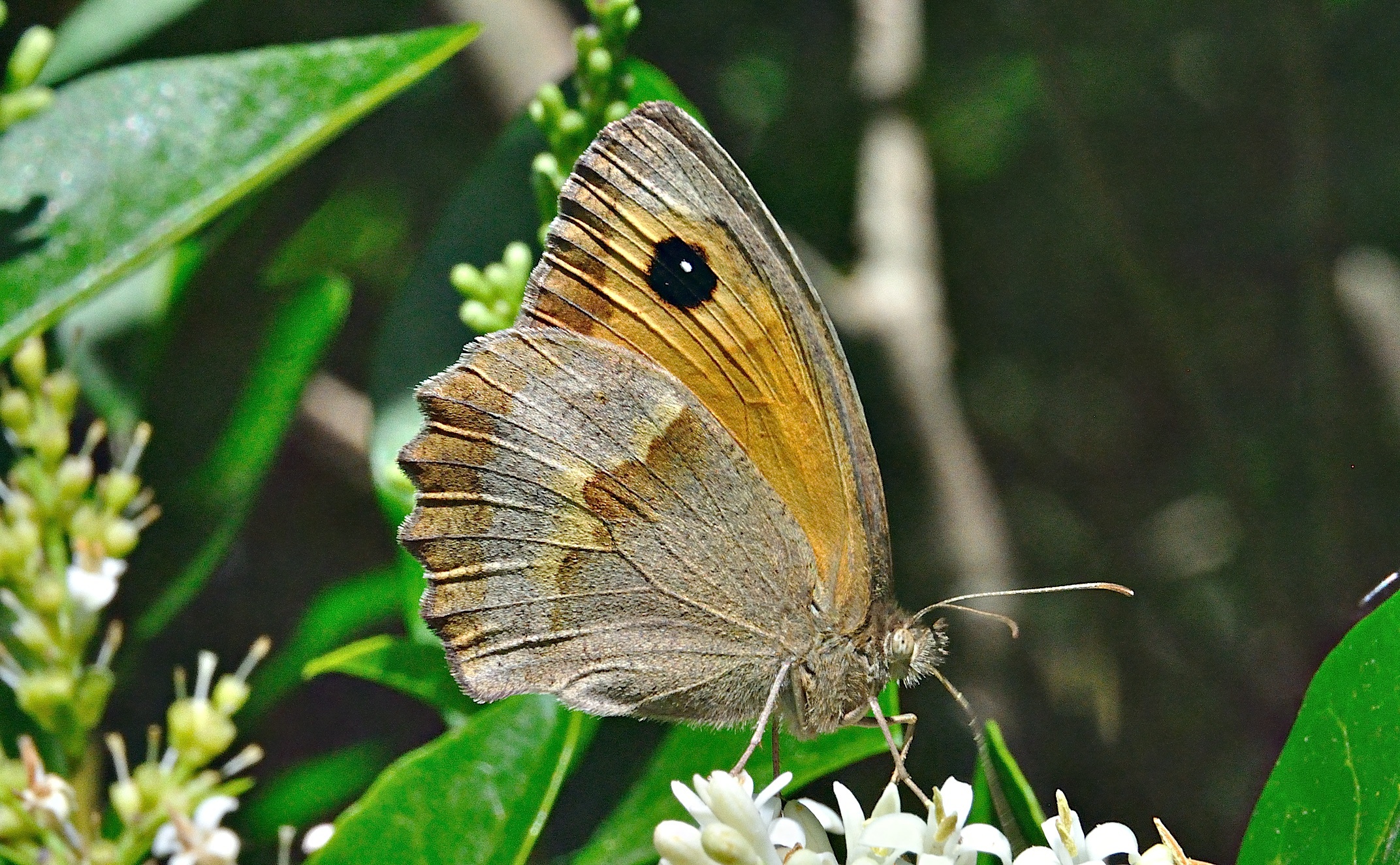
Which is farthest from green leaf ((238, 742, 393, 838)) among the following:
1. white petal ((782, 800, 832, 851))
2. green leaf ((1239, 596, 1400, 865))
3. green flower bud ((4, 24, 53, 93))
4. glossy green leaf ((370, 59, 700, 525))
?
green leaf ((1239, 596, 1400, 865))

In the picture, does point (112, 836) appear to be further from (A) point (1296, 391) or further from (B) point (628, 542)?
(A) point (1296, 391)

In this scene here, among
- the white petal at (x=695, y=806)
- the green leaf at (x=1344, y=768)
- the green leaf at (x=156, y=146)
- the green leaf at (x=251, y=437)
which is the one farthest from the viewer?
the green leaf at (x=251, y=437)

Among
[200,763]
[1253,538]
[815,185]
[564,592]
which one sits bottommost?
[1253,538]

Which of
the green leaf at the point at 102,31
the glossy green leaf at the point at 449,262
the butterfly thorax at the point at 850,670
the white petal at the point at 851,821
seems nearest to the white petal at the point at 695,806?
the white petal at the point at 851,821

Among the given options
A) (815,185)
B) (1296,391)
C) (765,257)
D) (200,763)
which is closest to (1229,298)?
(1296,391)

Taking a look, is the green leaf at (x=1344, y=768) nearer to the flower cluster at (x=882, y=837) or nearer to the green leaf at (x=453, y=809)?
the flower cluster at (x=882, y=837)

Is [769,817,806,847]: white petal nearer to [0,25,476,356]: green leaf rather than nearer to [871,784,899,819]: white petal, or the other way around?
[871,784,899,819]: white petal
